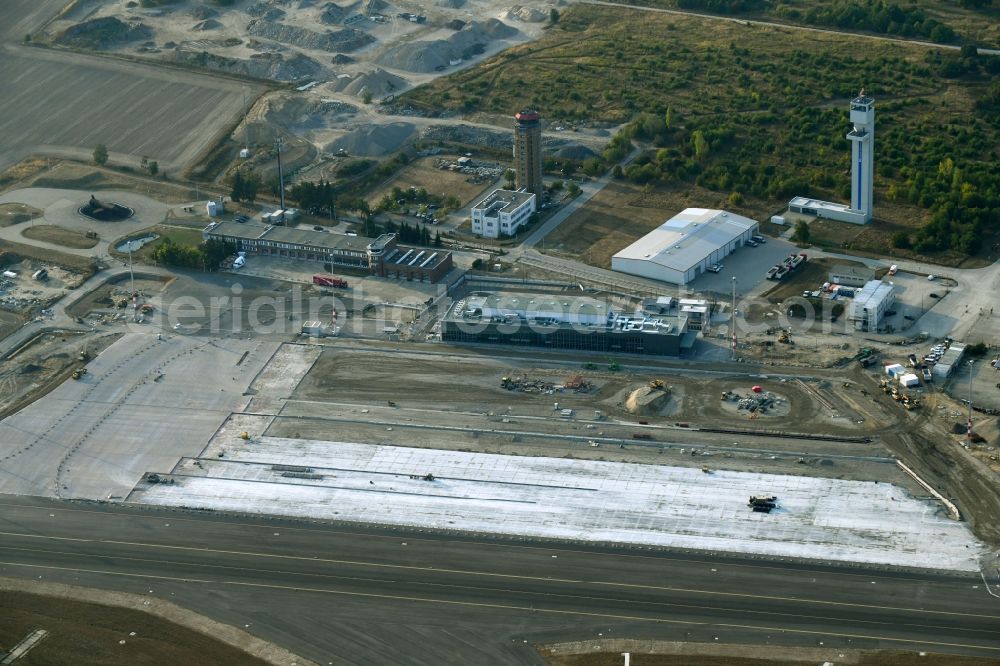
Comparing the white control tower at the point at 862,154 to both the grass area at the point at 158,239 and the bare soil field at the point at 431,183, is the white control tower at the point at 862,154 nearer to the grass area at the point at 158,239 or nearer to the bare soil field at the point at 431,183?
the bare soil field at the point at 431,183

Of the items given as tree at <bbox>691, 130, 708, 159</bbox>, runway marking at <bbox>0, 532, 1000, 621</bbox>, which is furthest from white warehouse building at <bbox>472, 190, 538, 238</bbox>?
runway marking at <bbox>0, 532, 1000, 621</bbox>

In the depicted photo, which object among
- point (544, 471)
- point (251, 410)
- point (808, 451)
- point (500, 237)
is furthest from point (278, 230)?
point (808, 451)

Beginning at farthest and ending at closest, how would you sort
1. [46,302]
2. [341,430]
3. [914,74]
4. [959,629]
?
1. [914,74]
2. [46,302]
3. [341,430]
4. [959,629]

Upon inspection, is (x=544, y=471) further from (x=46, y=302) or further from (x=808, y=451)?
(x=46, y=302)

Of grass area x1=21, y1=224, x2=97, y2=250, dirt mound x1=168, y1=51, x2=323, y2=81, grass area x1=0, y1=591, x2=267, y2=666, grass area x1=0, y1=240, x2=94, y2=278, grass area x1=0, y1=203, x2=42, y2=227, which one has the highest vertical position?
dirt mound x1=168, y1=51, x2=323, y2=81

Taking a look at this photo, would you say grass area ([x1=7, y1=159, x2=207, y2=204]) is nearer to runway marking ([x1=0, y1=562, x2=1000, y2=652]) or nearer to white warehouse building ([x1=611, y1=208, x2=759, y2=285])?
white warehouse building ([x1=611, y1=208, x2=759, y2=285])

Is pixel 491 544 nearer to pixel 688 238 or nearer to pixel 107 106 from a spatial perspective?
pixel 688 238

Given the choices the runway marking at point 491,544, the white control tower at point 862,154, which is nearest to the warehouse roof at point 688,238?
the white control tower at point 862,154

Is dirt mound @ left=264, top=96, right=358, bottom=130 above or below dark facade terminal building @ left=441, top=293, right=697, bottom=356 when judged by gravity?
above
